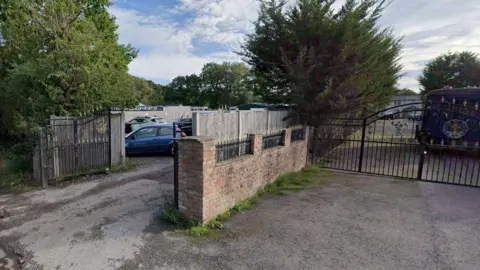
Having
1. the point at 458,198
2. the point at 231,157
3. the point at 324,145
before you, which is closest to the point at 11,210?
the point at 231,157

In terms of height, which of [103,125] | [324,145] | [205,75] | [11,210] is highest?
[205,75]

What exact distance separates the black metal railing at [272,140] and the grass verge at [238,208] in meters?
0.87

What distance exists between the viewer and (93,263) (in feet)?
9.63

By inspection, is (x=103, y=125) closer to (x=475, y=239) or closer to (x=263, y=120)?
(x=263, y=120)

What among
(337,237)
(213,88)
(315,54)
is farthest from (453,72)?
(213,88)

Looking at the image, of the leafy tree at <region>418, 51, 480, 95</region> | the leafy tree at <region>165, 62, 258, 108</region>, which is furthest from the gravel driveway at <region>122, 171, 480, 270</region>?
the leafy tree at <region>165, 62, 258, 108</region>

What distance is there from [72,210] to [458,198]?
785cm

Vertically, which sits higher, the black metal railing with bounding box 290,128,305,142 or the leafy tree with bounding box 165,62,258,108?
the leafy tree with bounding box 165,62,258,108

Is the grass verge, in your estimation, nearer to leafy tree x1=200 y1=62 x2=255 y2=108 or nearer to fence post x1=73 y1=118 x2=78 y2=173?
fence post x1=73 y1=118 x2=78 y2=173

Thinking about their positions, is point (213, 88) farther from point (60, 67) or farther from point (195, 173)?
point (195, 173)

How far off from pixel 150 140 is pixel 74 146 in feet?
10.3

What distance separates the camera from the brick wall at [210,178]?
3676 mm

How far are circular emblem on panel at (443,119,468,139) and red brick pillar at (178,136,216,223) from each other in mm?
9896

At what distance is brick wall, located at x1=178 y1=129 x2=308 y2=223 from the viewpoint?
3.68m
